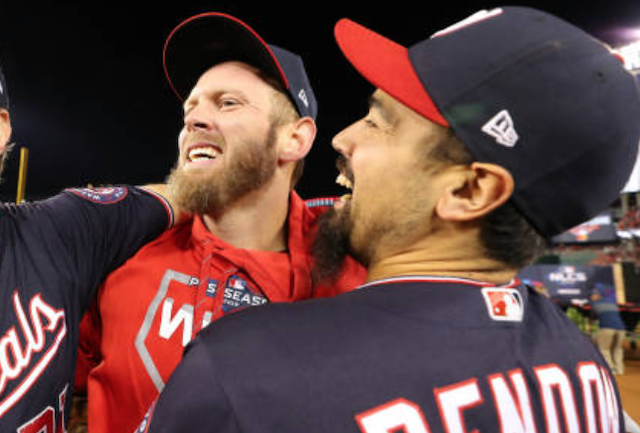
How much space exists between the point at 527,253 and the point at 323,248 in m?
0.43

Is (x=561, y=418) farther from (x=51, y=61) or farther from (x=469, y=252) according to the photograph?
(x=51, y=61)

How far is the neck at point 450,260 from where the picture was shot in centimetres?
59

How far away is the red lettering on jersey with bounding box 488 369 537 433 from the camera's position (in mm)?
470

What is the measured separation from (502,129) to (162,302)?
0.74 meters

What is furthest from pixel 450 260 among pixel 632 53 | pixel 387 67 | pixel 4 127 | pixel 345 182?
pixel 632 53

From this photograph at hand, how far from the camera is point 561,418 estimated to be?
0.52 m

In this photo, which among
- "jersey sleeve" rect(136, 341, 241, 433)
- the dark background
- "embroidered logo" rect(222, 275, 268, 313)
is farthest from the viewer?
the dark background

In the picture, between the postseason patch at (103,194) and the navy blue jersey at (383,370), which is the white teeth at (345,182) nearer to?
the navy blue jersey at (383,370)

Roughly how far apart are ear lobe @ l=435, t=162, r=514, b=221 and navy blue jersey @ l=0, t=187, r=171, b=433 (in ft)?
2.17

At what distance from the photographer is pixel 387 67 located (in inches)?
25.0

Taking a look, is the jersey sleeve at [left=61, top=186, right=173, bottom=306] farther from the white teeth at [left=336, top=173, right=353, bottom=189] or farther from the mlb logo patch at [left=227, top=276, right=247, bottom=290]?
the white teeth at [left=336, top=173, right=353, bottom=189]

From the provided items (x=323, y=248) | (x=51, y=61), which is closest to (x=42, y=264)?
(x=323, y=248)

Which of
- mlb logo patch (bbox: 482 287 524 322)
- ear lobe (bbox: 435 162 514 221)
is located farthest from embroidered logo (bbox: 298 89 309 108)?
mlb logo patch (bbox: 482 287 524 322)

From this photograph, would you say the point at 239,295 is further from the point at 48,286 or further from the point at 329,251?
the point at 48,286
